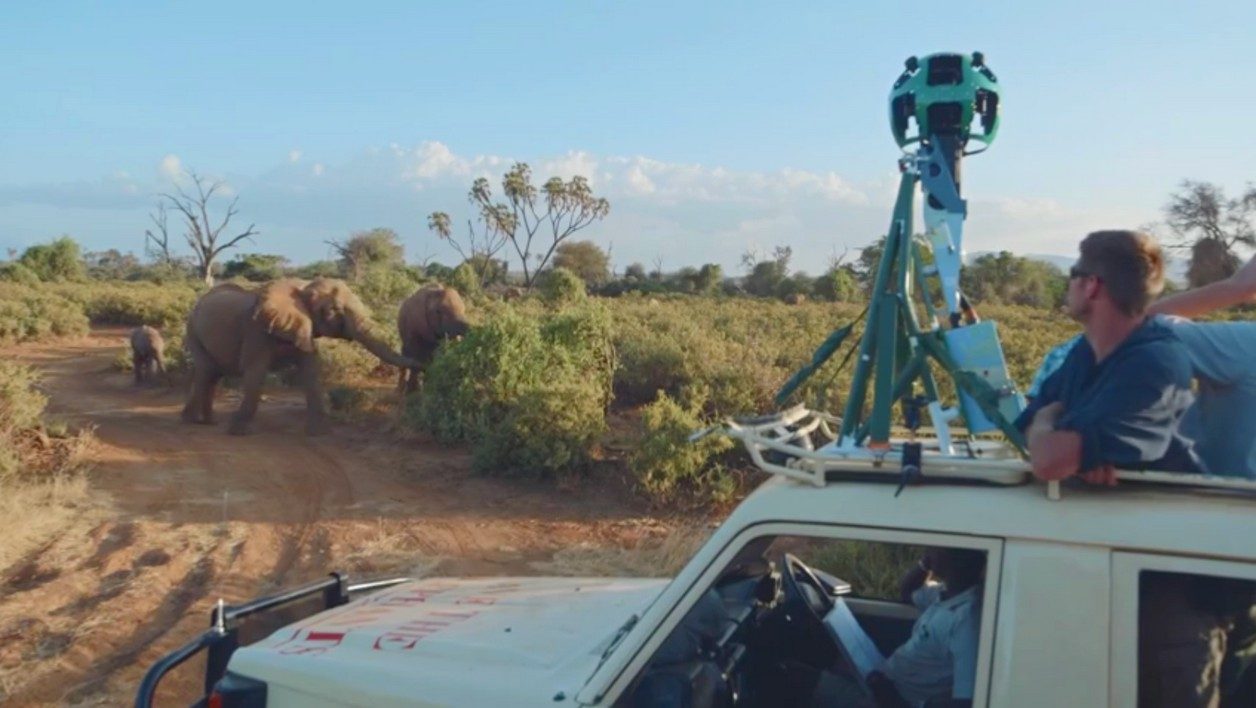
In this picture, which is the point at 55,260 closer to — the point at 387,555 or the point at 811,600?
the point at 387,555

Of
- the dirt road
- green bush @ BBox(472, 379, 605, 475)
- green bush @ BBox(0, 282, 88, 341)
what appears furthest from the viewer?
green bush @ BBox(0, 282, 88, 341)

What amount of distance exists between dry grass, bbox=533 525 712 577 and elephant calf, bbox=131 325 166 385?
1085cm

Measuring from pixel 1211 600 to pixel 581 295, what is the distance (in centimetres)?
2106

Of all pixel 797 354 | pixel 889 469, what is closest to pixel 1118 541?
pixel 889 469

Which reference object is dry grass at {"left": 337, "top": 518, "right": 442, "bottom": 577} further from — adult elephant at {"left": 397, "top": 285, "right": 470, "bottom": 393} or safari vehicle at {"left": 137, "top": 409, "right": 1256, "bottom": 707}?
adult elephant at {"left": 397, "top": 285, "right": 470, "bottom": 393}

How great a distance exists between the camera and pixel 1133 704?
2.25 meters

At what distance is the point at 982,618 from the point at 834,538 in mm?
366

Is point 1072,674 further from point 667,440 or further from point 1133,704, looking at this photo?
point 667,440

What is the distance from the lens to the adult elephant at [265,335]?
1317cm

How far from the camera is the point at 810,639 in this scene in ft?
11.4

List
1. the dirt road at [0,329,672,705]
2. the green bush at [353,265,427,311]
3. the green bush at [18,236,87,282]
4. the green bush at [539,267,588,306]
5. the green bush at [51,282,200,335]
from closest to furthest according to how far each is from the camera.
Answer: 1. the dirt road at [0,329,672,705]
2. the green bush at [539,267,588,306]
3. the green bush at [353,265,427,311]
4. the green bush at [51,282,200,335]
5. the green bush at [18,236,87,282]

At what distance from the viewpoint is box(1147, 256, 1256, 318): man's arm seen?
3734mm

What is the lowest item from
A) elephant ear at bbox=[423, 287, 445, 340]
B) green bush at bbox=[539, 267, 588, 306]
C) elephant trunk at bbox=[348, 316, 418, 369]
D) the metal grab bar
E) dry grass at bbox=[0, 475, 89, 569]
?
dry grass at bbox=[0, 475, 89, 569]

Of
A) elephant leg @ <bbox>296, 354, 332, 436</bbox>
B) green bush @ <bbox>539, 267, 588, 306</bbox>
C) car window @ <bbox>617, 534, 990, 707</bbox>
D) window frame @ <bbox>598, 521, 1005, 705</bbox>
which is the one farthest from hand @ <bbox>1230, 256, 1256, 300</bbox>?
green bush @ <bbox>539, 267, 588, 306</bbox>
